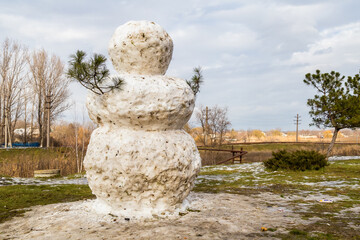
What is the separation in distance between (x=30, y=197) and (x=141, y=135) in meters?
4.22

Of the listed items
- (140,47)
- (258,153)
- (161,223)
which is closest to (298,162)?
(161,223)

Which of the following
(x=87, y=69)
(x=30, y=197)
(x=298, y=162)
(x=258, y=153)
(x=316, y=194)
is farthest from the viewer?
(x=258, y=153)

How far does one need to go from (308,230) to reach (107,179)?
3493mm

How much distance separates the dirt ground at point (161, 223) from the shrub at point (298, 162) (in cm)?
745

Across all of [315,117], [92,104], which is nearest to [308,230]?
[92,104]

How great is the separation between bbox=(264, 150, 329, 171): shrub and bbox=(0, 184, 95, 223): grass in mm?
8845

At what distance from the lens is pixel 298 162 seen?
507 inches

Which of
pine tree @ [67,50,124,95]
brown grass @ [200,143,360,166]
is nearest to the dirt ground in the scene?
pine tree @ [67,50,124,95]

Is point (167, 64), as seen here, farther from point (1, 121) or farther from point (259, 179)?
point (1, 121)

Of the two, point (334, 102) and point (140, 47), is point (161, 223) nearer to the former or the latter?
point (140, 47)

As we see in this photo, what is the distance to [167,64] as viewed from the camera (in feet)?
19.2

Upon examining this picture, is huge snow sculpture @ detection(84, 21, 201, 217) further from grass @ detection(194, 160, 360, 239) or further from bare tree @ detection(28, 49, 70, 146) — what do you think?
bare tree @ detection(28, 49, 70, 146)

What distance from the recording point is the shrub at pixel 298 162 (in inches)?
506

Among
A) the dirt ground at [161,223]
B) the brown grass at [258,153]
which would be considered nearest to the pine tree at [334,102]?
the brown grass at [258,153]
